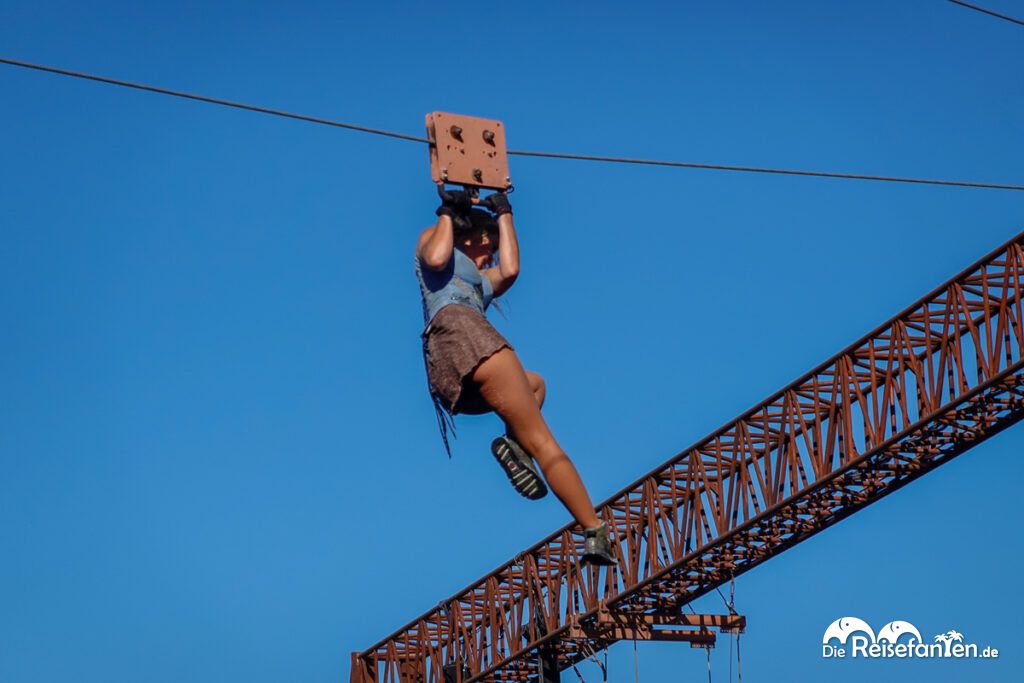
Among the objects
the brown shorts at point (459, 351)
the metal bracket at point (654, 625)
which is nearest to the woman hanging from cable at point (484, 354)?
the brown shorts at point (459, 351)

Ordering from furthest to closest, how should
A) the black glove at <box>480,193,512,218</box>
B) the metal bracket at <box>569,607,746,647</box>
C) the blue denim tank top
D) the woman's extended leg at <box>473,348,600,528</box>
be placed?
the metal bracket at <box>569,607,746,647</box> < the black glove at <box>480,193,512,218</box> < the blue denim tank top < the woman's extended leg at <box>473,348,600,528</box>

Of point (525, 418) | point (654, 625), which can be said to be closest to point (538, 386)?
point (525, 418)

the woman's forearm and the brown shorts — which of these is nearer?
the brown shorts

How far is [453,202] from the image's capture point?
895 centimetres

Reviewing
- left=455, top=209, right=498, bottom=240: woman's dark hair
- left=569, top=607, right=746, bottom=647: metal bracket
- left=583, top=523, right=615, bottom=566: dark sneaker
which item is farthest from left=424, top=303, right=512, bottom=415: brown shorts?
left=569, top=607, right=746, bottom=647: metal bracket

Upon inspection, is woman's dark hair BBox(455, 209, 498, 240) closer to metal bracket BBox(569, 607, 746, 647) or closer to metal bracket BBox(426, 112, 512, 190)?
metal bracket BBox(426, 112, 512, 190)

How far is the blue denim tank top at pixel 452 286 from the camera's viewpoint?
8.88 meters

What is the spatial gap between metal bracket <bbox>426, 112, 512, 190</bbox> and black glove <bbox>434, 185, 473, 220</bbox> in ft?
0.18

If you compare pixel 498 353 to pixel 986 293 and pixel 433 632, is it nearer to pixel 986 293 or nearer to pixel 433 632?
pixel 986 293

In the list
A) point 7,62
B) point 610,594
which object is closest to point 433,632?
point 610,594

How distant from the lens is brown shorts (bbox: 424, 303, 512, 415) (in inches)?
340

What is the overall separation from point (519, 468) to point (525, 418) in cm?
37

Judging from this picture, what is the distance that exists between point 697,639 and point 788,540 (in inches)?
81.1

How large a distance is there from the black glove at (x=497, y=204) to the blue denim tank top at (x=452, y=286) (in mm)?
284
